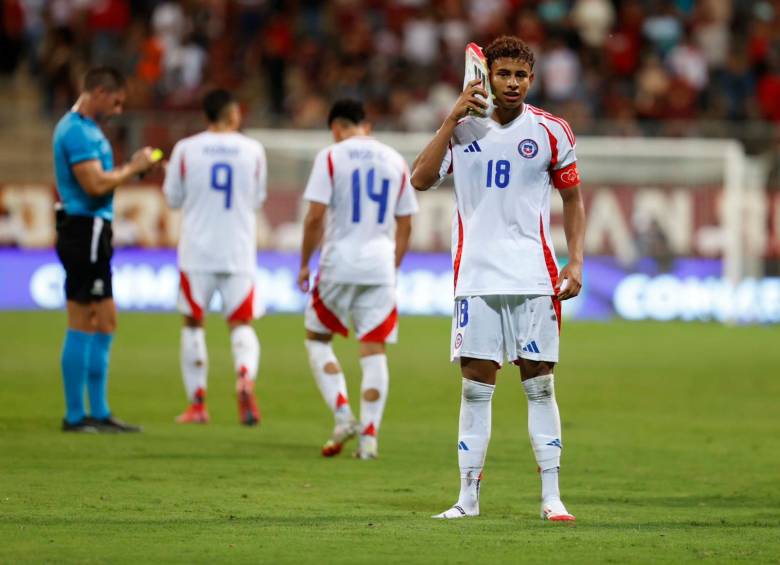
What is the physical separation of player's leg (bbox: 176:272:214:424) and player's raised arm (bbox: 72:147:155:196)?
48.7 inches

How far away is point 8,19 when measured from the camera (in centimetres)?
2611

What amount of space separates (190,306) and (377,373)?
2035 mm

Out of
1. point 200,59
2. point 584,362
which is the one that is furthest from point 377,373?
point 200,59

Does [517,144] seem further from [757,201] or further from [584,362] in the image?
[757,201]

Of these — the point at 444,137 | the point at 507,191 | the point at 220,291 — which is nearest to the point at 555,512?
the point at 507,191

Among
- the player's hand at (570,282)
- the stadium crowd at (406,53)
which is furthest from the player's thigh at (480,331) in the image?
the stadium crowd at (406,53)

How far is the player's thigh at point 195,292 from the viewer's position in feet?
36.9

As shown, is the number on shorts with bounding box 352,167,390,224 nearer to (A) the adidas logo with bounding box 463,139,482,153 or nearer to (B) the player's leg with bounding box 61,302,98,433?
(B) the player's leg with bounding box 61,302,98,433

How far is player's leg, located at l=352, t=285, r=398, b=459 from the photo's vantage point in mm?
9719

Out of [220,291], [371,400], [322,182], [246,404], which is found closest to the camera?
[371,400]

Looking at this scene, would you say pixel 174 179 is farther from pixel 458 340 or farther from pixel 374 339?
pixel 458 340

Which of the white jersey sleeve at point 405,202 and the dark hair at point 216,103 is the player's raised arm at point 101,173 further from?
the white jersey sleeve at point 405,202

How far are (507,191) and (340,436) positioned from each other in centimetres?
297

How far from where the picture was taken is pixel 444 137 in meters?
6.88
